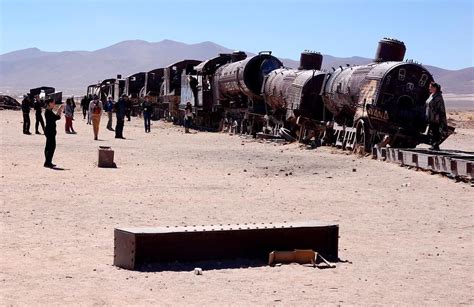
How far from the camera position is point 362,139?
25953 millimetres

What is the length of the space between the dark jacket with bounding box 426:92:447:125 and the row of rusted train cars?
91cm

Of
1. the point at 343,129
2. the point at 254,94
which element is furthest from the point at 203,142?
the point at 343,129

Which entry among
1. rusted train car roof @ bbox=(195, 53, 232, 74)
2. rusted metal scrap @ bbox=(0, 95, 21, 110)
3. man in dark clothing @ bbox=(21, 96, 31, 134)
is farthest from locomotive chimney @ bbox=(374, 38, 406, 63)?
rusted metal scrap @ bbox=(0, 95, 21, 110)

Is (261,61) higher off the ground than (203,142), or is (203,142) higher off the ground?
(261,61)

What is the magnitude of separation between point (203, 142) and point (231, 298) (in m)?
24.9

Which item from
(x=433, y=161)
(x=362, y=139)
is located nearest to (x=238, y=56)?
(x=362, y=139)

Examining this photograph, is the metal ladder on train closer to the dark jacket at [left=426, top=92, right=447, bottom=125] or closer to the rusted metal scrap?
the dark jacket at [left=426, top=92, right=447, bottom=125]

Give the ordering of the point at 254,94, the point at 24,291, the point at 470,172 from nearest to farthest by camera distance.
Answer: the point at 24,291
the point at 470,172
the point at 254,94

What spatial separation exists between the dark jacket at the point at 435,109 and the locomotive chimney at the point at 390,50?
4010 millimetres

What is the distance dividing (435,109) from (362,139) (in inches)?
110

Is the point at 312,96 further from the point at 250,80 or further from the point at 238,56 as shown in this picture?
A: the point at 238,56

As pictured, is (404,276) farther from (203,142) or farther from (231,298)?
(203,142)

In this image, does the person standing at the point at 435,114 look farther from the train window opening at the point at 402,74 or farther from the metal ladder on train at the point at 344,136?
the metal ladder on train at the point at 344,136

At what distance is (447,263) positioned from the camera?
1020 centimetres
